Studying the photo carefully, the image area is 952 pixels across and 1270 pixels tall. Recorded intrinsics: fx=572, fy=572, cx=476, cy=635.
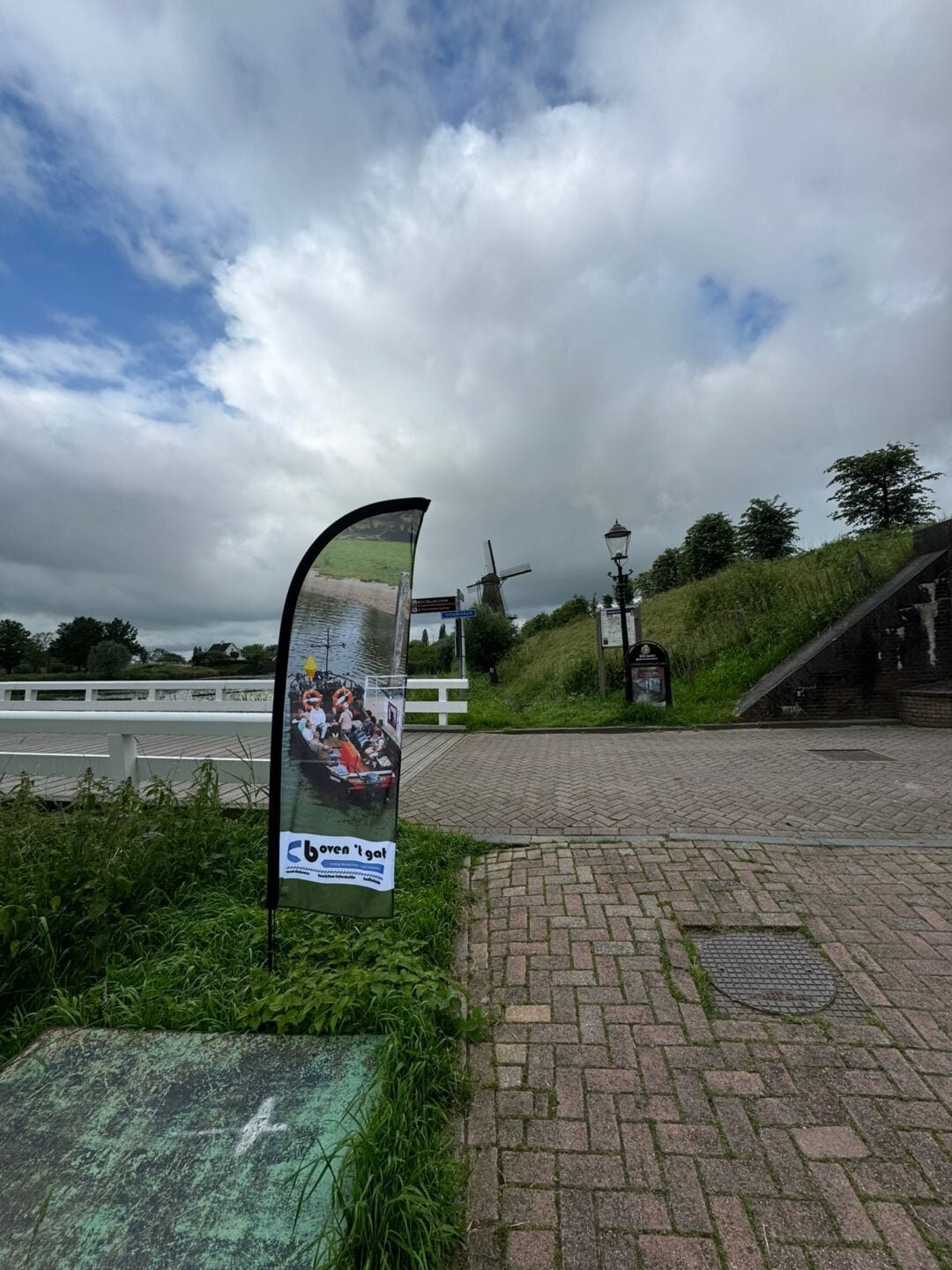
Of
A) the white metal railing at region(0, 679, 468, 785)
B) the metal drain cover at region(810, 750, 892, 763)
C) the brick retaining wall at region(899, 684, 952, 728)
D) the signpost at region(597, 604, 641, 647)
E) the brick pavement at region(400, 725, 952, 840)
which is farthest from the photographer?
the signpost at region(597, 604, 641, 647)

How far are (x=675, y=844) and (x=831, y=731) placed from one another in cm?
730

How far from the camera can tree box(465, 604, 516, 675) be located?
94.6 ft

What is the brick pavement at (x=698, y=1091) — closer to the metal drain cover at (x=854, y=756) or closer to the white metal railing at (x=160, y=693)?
the metal drain cover at (x=854, y=756)

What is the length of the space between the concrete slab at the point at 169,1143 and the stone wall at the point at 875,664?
10405 mm

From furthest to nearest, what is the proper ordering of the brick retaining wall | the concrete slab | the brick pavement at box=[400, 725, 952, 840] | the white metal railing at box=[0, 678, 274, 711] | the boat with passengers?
the white metal railing at box=[0, 678, 274, 711]
the brick retaining wall
the brick pavement at box=[400, 725, 952, 840]
the boat with passengers
the concrete slab

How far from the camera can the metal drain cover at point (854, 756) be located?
7422mm

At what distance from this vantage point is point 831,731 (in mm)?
9914

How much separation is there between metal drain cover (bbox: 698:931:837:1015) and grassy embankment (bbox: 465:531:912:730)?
7.98 meters

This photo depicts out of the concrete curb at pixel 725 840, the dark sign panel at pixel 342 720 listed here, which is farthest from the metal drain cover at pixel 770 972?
the dark sign panel at pixel 342 720

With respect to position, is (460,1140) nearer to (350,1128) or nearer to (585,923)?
(350,1128)

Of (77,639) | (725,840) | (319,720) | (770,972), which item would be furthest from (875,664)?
(77,639)

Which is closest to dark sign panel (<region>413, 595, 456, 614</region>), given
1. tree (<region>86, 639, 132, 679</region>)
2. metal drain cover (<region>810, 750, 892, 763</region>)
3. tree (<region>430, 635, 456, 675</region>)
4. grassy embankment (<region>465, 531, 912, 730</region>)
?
A: grassy embankment (<region>465, 531, 912, 730</region>)

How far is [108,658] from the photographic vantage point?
2341cm

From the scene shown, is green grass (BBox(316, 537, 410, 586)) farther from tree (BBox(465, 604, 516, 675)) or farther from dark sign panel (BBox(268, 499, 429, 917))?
tree (BBox(465, 604, 516, 675))
